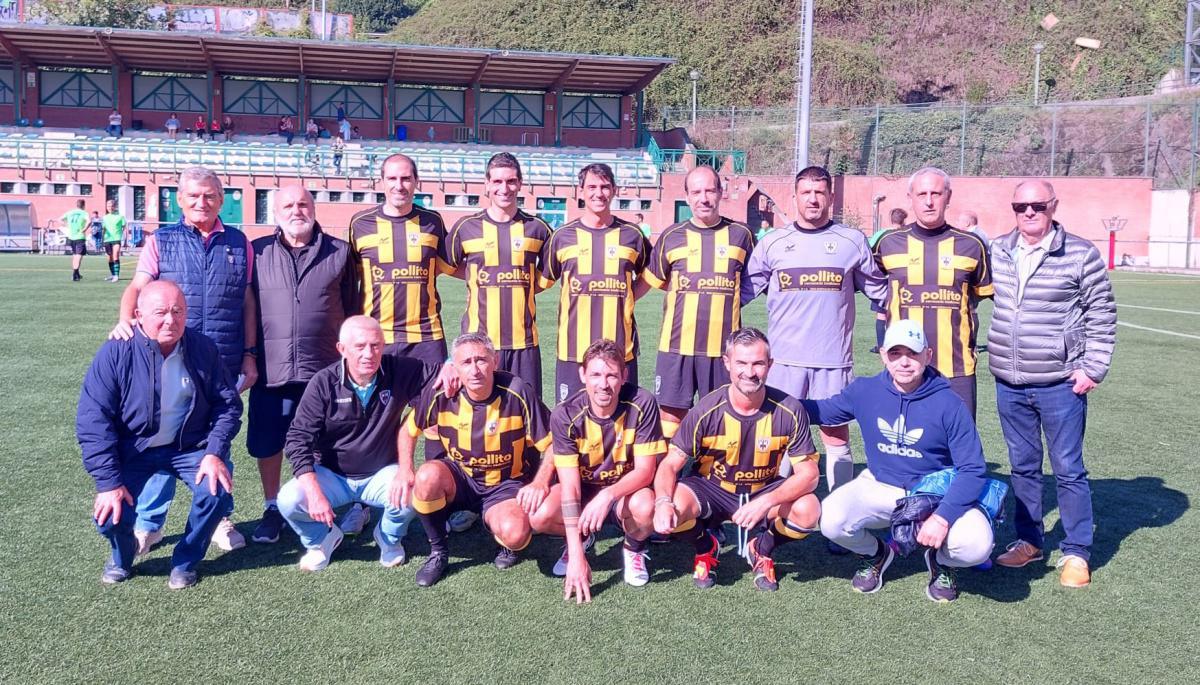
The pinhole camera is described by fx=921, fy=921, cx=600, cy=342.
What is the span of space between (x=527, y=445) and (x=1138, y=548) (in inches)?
117

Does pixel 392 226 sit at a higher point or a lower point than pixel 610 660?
higher

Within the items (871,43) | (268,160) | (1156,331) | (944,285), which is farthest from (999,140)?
(944,285)

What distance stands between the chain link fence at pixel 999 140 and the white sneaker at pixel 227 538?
30.8 m

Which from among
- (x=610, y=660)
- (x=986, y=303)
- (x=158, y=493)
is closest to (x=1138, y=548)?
(x=610, y=660)

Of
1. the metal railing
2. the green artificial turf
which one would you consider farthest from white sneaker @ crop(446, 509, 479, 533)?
the metal railing

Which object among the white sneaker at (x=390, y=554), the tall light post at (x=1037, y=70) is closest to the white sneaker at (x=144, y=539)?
the white sneaker at (x=390, y=554)

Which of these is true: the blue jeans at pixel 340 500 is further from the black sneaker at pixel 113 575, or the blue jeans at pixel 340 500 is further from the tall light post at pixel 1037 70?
the tall light post at pixel 1037 70

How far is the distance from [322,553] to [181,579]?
575 mm

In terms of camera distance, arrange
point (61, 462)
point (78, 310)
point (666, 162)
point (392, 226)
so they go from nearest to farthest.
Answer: point (392, 226) → point (61, 462) → point (78, 310) → point (666, 162)

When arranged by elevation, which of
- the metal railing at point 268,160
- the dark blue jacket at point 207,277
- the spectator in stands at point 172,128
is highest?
the spectator in stands at point 172,128

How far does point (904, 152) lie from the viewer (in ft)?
107

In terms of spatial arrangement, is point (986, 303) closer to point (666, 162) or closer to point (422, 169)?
point (666, 162)

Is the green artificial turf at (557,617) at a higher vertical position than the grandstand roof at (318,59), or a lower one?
lower

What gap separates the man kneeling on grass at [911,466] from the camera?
376 centimetres
